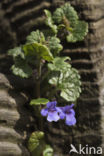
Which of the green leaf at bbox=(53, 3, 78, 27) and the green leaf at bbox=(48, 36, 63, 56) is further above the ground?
the green leaf at bbox=(53, 3, 78, 27)

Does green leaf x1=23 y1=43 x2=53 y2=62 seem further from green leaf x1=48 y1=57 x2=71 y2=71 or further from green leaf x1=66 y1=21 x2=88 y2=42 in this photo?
green leaf x1=66 y1=21 x2=88 y2=42

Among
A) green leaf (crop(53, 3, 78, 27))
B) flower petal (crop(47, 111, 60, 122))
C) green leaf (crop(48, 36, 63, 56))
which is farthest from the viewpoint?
green leaf (crop(53, 3, 78, 27))

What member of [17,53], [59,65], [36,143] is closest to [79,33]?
[59,65]

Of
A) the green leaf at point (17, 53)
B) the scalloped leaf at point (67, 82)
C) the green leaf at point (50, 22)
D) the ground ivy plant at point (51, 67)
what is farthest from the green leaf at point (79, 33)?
the green leaf at point (17, 53)

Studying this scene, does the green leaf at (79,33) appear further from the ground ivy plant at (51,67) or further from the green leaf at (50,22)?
the green leaf at (50,22)

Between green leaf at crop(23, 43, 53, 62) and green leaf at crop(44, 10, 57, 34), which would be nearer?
green leaf at crop(23, 43, 53, 62)

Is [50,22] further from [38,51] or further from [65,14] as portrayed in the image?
[38,51]

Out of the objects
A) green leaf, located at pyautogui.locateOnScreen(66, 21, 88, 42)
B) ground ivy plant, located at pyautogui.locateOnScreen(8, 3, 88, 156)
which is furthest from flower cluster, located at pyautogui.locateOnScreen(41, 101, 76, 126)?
green leaf, located at pyautogui.locateOnScreen(66, 21, 88, 42)
